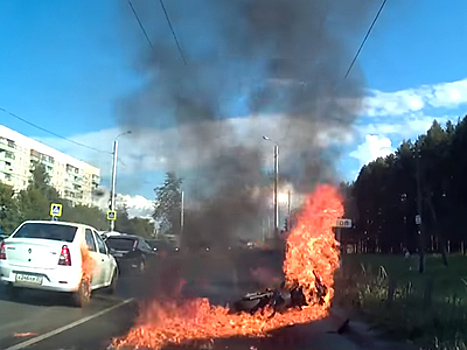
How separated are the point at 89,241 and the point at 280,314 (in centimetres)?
547

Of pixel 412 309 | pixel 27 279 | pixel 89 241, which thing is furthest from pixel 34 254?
pixel 412 309

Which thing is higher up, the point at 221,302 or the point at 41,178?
the point at 41,178

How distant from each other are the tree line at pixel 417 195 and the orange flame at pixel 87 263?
23.0 m

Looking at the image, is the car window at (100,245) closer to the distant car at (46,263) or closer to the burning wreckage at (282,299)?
the distant car at (46,263)

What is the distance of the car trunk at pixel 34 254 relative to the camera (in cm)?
1365

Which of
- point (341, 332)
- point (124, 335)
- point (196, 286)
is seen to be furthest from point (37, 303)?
point (341, 332)

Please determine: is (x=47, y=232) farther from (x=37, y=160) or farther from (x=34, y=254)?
(x=37, y=160)

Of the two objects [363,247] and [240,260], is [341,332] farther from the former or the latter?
[363,247]

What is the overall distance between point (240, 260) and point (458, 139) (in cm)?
2580

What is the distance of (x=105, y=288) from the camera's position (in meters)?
17.1

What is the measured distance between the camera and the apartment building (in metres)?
34.8

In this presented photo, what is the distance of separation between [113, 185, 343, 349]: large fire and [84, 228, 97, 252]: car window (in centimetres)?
367

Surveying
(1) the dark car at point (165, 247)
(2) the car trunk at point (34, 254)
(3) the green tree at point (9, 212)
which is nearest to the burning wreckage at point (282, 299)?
(2) the car trunk at point (34, 254)

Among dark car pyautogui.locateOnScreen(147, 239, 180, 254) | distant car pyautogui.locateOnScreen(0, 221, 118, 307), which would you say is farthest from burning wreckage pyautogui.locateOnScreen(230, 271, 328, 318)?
dark car pyautogui.locateOnScreen(147, 239, 180, 254)
